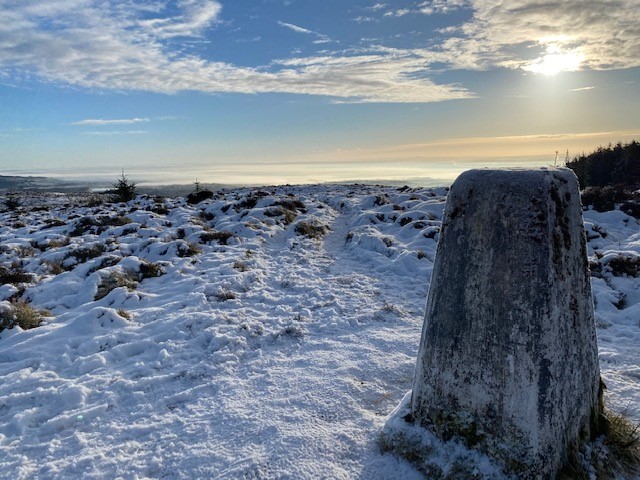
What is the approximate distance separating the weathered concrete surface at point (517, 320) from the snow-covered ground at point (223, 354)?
89cm

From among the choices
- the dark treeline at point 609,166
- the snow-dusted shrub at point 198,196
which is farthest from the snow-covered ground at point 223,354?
the dark treeline at point 609,166

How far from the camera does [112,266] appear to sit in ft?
28.9

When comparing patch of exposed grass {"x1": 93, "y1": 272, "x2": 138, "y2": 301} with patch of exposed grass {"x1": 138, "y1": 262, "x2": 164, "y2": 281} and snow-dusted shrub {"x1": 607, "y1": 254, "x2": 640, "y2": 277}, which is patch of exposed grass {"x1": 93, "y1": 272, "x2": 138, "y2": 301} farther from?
snow-dusted shrub {"x1": 607, "y1": 254, "x2": 640, "y2": 277}

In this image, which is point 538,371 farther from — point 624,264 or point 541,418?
point 624,264

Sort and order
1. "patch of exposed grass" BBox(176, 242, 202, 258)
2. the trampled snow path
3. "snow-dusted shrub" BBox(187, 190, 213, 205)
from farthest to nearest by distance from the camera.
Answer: "snow-dusted shrub" BBox(187, 190, 213, 205), "patch of exposed grass" BBox(176, 242, 202, 258), the trampled snow path

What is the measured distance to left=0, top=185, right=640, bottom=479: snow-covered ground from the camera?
141 inches

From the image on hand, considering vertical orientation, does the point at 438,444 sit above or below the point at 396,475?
above

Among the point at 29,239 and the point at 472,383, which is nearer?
the point at 472,383

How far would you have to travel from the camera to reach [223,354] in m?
5.38

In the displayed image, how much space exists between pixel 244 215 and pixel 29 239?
7101mm

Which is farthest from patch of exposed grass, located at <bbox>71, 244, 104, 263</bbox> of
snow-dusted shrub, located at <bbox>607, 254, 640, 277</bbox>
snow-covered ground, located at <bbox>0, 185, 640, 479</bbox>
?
snow-dusted shrub, located at <bbox>607, 254, 640, 277</bbox>

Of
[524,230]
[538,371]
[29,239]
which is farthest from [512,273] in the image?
[29,239]

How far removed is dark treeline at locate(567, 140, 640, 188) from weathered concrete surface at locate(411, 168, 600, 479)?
32.1 meters

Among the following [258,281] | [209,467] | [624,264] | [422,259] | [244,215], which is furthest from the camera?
[244,215]
